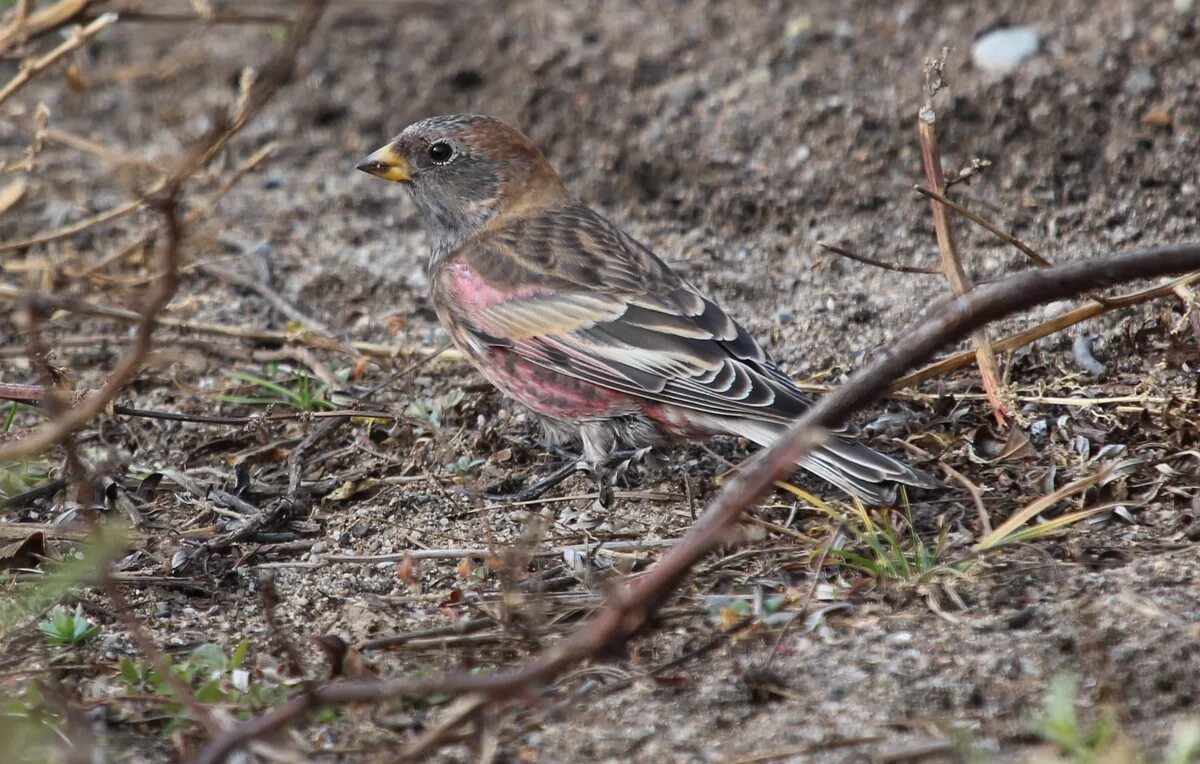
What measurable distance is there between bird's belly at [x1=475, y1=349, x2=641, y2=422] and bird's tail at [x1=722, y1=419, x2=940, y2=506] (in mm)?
815

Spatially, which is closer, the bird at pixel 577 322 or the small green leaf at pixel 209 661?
the small green leaf at pixel 209 661

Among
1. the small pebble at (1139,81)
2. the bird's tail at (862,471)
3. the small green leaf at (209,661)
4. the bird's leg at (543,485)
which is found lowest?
the small green leaf at (209,661)

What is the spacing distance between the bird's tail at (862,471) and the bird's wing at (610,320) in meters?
0.28

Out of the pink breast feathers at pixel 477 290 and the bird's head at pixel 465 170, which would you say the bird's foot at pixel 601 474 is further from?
the bird's head at pixel 465 170

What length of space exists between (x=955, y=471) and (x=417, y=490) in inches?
64.3

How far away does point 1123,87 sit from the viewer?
6336 millimetres

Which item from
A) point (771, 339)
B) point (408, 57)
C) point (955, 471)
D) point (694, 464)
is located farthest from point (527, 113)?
point (955, 471)

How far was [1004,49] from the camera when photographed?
22.2ft

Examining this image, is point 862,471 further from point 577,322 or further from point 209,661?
point 209,661

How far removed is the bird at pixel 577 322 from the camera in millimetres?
4453

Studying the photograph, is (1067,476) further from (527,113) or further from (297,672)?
(527,113)

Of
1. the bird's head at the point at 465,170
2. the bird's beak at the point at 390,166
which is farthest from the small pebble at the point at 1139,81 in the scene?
the bird's beak at the point at 390,166

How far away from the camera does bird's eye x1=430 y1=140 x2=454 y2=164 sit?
220 inches

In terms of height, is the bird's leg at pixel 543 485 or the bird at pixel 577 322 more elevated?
the bird at pixel 577 322
